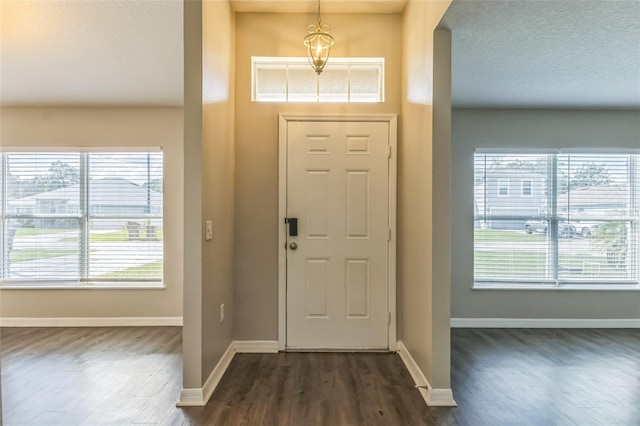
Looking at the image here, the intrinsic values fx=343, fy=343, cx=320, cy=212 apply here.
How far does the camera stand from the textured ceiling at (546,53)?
211 centimetres

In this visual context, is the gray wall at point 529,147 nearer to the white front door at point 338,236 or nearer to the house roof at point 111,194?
the white front door at point 338,236

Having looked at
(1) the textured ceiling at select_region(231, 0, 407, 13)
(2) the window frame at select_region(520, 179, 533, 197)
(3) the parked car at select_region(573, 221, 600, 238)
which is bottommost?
(3) the parked car at select_region(573, 221, 600, 238)

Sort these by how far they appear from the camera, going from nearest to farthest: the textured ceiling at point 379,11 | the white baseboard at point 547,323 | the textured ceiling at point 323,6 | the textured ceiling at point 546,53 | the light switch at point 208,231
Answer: the textured ceiling at point 546,53 → the textured ceiling at point 379,11 → the light switch at point 208,231 → the textured ceiling at point 323,6 → the white baseboard at point 547,323

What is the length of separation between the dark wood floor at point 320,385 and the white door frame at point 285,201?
30cm

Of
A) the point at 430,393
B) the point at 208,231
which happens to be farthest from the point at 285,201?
the point at 430,393

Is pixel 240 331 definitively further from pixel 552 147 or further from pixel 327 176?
pixel 552 147

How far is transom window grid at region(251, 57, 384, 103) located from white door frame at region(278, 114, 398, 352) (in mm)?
202

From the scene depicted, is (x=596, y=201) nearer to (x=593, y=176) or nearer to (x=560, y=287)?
(x=593, y=176)

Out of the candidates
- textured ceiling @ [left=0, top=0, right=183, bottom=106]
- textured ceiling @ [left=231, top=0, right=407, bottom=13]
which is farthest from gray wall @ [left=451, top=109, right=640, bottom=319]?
textured ceiling @ [left=0, top=0, right=183, bottom=106]

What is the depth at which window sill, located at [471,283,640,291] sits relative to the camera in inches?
155

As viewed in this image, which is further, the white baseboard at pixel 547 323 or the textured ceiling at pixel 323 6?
the white baseboard at pixel 547 323

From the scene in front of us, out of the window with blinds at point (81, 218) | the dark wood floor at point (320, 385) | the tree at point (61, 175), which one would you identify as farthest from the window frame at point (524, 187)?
the tree at point (61, 175)

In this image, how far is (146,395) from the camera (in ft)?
7.85

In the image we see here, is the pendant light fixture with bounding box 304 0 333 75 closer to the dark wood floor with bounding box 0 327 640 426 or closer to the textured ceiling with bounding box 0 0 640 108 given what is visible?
the textured ceiling with bounding box 0 0 640 108
